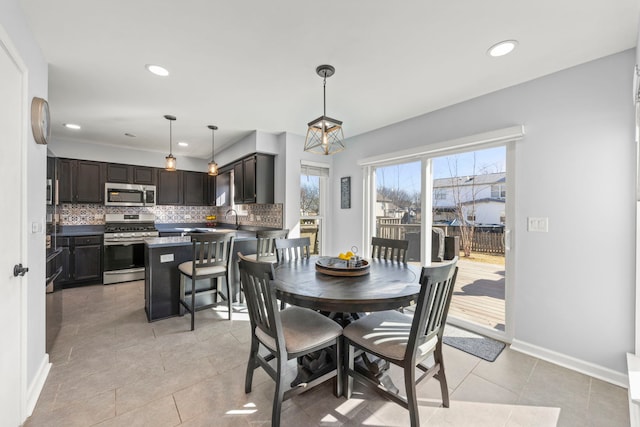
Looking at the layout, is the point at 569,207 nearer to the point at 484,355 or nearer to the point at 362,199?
the point at 484,355

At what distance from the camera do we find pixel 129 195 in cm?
518

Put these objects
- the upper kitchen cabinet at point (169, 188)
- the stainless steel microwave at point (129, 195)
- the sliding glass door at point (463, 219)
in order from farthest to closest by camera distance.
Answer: the upper kitchen cabinet at point (169, 188)
the stainless steel microwave at point (129, 195)
the sliding glass door at point (463, 219)

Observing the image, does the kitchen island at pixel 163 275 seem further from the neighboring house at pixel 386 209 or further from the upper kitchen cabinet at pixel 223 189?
the neighboring house at pixel 386 209

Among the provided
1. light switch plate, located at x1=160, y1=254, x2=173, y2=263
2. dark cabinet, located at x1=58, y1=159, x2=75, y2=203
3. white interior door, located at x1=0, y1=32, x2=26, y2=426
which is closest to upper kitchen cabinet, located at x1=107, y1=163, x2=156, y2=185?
dark cabinet, located at x1=58, y1=159, x2=75, y2=203

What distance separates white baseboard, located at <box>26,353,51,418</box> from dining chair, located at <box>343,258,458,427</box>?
201 centimetres

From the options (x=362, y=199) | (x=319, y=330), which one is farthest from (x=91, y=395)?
(x=362, y=199)

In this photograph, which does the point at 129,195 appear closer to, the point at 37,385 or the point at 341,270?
the point at 37,385

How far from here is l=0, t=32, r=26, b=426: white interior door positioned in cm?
Result: 141

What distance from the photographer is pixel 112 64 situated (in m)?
2.33

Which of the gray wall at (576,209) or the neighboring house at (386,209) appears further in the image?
the neighboring house at (386,209)

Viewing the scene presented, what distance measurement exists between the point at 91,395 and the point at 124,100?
2.88 metres

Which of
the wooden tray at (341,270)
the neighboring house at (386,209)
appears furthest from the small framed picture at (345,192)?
the wooden tray at (341,270)

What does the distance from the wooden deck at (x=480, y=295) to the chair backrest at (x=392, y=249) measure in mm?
982

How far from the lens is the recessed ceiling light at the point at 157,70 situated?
235 cm
